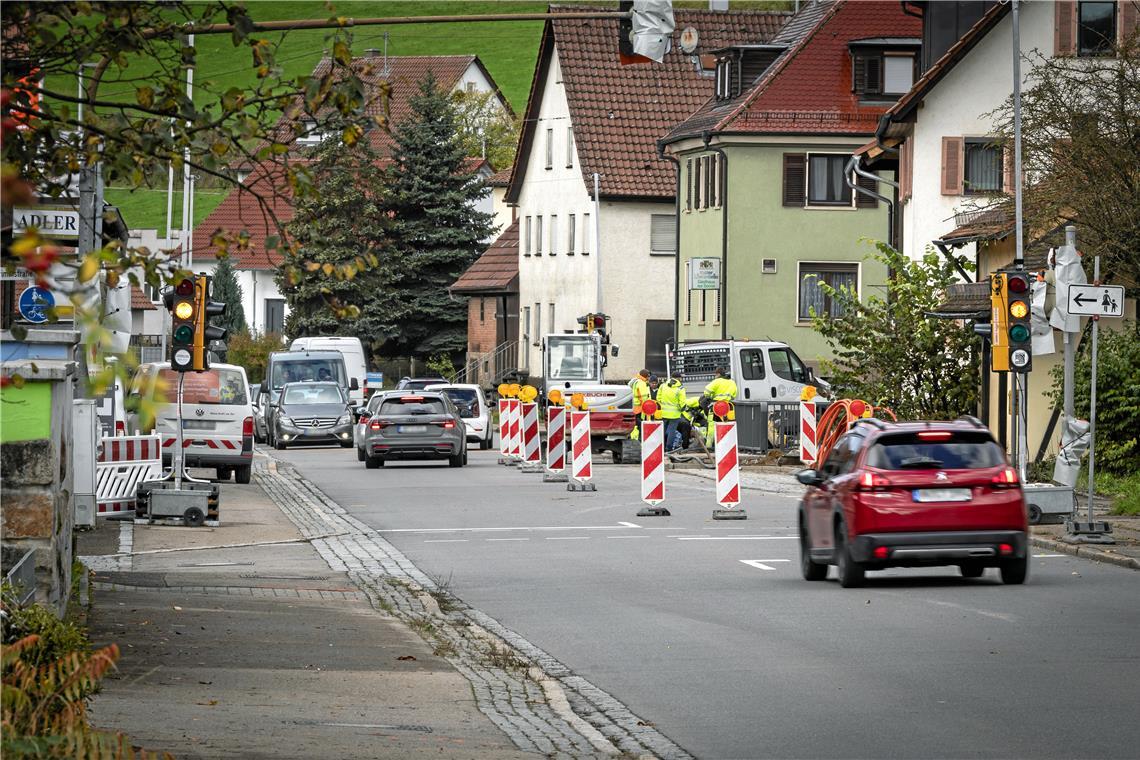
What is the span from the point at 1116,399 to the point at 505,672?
1889cm

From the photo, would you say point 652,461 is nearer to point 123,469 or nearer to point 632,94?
point 123,469

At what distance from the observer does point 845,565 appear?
17.5 metres

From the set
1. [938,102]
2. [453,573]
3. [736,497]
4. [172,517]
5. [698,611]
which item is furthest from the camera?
[938,102]

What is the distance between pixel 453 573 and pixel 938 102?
2661cm

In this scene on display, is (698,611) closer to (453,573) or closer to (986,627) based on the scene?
(986,627)

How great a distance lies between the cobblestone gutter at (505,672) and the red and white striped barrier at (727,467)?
5332 mm

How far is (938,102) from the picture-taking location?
141 feet

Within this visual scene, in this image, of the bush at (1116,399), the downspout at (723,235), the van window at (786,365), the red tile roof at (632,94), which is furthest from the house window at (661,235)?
the bush at (1116,399)

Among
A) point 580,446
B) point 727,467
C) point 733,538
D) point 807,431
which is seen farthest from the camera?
point 807,431

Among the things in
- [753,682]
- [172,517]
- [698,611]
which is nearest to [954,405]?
[172,517]

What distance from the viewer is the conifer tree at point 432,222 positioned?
8612cm

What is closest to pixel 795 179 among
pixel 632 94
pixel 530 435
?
pixel 632 94

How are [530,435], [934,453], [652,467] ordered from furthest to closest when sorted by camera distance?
1. [530,435]
2. [652,467]
3. [934,453]

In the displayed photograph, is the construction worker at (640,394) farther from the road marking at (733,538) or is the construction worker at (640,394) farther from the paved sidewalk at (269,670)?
the paved sidewalk at (269,670)
